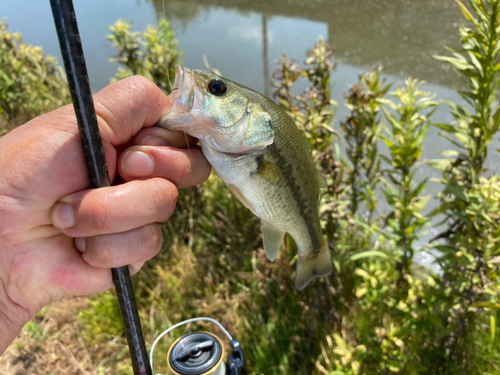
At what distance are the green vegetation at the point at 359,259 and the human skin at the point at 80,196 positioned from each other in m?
0.54

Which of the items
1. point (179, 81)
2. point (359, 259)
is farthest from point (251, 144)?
point (359, 259)

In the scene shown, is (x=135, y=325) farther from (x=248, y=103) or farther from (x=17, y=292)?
(x=248, y=103)

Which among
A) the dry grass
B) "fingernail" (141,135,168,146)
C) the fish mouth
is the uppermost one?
the fish mouth

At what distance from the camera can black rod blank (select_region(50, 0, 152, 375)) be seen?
2.53 feet

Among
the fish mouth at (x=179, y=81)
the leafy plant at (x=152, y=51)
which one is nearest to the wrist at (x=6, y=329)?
the fish mouth at (x=179, y=81)

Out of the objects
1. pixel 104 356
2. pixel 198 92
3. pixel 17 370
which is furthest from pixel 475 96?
pixel 17 370

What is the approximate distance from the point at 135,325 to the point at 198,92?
2.51 feet

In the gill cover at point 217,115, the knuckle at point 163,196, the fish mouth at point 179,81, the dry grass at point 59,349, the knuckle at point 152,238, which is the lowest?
the dry grass at point 59,349

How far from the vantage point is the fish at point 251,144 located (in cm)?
103

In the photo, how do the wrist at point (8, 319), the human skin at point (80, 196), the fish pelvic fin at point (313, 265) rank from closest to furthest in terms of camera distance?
the human skin at point (80, 196)
the wrist at point (8, 319)
the fish pelvic fin at point (313, 265)

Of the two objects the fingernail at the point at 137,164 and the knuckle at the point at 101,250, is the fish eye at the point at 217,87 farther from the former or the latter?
the knuckle at the point at 101,250

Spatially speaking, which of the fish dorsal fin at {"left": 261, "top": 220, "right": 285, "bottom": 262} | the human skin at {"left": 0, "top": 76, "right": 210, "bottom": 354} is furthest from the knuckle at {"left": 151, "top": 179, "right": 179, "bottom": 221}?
the fish dorsal fin at {"left": 261, "top": 220, "right": 285, "bottom": 262}

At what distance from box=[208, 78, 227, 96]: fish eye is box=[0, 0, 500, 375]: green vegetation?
0.57m

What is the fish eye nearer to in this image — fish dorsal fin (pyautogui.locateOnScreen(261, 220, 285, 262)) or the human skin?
the human skin
